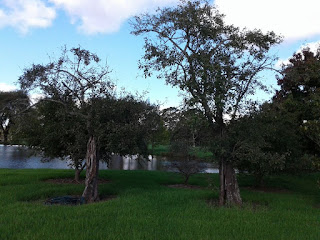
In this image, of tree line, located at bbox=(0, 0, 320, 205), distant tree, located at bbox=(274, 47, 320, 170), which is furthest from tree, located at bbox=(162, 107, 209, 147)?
distant tree, located at bbox=(274, 47, 320, 170)

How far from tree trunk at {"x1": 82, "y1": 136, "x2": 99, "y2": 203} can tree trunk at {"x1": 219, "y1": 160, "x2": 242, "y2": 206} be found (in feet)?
18.4

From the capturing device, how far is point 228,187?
12867mm

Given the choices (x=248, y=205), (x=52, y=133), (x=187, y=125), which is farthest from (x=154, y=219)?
(x=52, y=133)

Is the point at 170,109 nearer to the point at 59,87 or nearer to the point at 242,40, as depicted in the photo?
the point at 242,40

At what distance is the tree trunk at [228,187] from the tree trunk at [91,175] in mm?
5614

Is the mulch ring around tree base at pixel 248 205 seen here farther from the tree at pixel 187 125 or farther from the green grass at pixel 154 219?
the tree at pixel 187 125

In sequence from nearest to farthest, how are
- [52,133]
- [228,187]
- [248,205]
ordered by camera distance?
[248,205]
[228,187]
[52,133]

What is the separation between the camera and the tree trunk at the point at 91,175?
13.0 meters

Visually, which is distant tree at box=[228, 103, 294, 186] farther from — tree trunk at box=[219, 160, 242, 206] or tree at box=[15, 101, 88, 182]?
tree at box=[15, 101, 88, 182]

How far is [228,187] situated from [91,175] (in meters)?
6.14

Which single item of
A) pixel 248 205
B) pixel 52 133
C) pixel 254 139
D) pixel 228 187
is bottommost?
pixel 248 205

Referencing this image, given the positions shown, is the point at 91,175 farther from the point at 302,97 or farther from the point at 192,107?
the point at 302,97

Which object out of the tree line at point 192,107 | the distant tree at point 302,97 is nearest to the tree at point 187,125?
the tree line at point 192,107

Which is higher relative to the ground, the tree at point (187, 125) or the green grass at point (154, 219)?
the tree at point (187, 125)
